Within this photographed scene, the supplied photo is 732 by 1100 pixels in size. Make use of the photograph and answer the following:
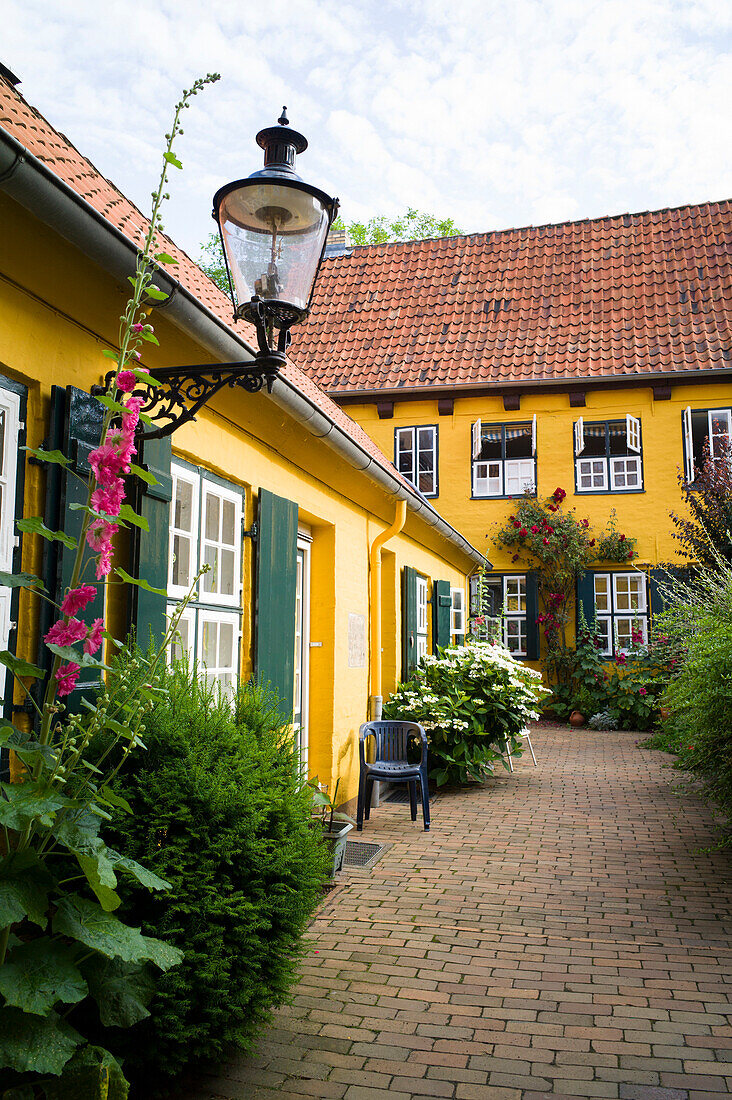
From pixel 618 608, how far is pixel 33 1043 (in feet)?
46.6

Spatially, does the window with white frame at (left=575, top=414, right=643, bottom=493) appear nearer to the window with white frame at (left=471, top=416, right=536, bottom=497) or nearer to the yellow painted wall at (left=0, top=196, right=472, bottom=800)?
the window with white frame at (left=471, top=416, right=536, bottom=497)

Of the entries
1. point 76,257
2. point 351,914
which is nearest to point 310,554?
point 351,914

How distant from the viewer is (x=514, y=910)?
4.71 metres

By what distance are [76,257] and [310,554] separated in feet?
12.5

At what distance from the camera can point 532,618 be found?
50.5 feet

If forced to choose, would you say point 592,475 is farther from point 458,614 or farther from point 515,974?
point 515,974

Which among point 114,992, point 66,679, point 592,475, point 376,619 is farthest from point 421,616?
point 66,679

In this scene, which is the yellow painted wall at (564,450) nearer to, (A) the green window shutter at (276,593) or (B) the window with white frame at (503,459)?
(B) the window with white frame at (503,459)

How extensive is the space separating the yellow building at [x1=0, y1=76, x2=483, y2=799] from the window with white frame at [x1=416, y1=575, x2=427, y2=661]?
107 cm

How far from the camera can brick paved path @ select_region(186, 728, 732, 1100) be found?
2.85 metres

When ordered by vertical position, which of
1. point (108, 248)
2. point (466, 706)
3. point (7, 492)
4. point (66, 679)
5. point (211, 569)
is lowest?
point (466, 706)

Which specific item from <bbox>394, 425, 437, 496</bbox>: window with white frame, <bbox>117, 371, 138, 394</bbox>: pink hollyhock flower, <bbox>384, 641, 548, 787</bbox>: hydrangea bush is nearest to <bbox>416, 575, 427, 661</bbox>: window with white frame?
<bbox>384, 641, 548, 787</bbox>: hydrangea bush

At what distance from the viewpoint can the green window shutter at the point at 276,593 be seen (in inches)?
196

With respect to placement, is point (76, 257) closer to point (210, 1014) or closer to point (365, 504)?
point (210, 1014)
